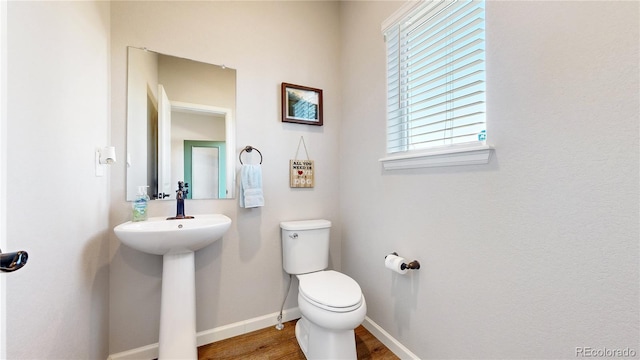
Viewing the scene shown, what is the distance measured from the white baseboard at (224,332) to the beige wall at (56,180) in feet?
0.55

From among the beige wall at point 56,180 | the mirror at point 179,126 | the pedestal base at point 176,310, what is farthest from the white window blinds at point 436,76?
the beige wall at point 56,180

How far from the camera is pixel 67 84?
98cm

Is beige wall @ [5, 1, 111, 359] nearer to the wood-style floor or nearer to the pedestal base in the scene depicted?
the pedestal base

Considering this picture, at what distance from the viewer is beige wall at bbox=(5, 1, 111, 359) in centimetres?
70

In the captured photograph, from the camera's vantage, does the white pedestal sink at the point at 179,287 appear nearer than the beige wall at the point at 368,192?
No

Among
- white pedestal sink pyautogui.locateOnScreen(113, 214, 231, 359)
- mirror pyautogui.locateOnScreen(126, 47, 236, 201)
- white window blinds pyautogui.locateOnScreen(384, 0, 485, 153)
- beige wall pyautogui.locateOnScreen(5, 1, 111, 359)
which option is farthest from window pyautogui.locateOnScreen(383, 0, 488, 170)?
beige wall pyautogui.locateOnScreen(5, 1, 111, 359)

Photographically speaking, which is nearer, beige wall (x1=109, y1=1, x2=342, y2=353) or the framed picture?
beige wall (x1=109, y1=1, x2=342, y2=353)

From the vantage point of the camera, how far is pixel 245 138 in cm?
177

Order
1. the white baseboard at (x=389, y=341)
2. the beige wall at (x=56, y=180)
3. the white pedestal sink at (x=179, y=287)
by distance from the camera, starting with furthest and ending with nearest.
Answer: the white baseboard at (x=389, y=341), the white pedestal sink at (x=179, y=287), the beige wall at (x=56, y=180)

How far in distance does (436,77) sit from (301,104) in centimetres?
100

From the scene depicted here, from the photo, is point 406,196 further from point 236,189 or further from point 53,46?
point 53,46

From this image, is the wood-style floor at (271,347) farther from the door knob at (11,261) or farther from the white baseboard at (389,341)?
the door knob at (11,261)

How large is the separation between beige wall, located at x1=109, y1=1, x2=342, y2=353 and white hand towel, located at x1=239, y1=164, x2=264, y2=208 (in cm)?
12

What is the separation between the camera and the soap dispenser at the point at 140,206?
1.41m
